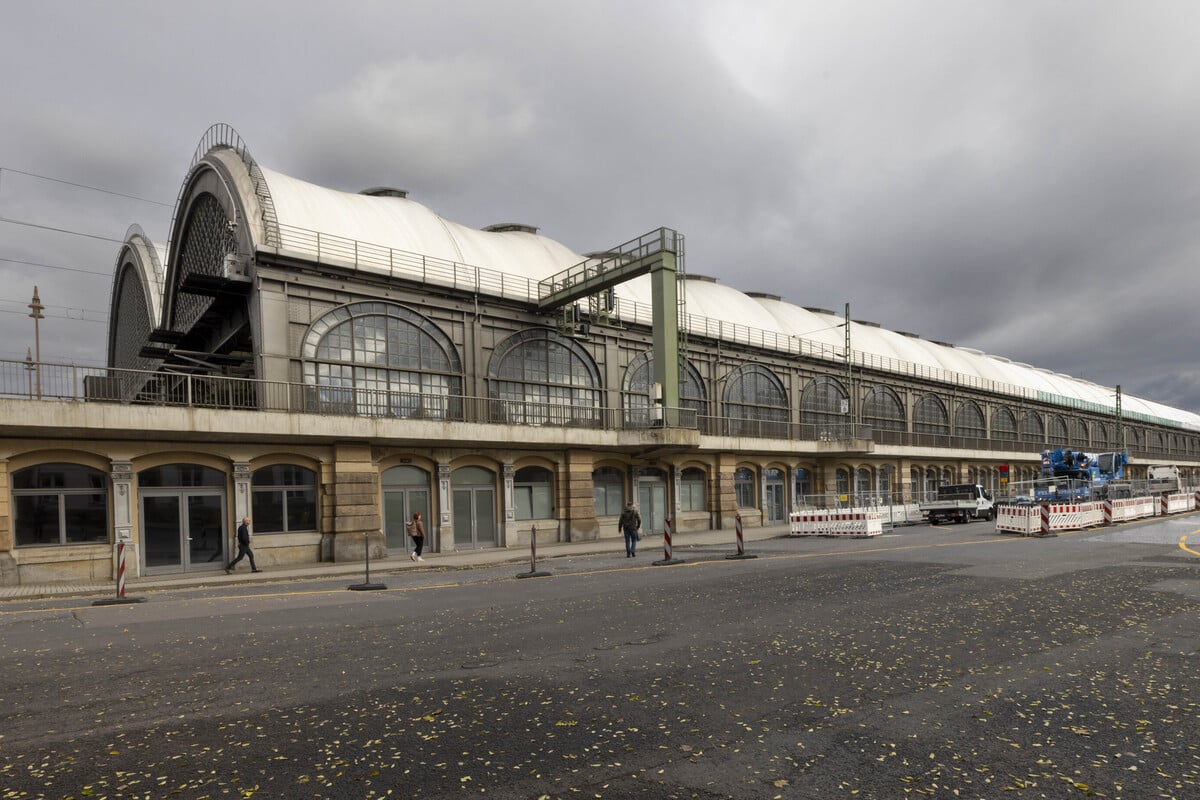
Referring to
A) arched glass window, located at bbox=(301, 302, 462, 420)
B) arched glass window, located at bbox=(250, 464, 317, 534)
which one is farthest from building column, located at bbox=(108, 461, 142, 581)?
arched glass window, located at bbox=(301, 302, 462, 420)

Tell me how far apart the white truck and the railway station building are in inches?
112

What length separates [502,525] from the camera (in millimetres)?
27703

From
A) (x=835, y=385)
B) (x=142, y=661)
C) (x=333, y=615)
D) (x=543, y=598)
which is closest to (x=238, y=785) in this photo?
(x=142, y=661)

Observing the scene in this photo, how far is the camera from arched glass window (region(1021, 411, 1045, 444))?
2773 inches

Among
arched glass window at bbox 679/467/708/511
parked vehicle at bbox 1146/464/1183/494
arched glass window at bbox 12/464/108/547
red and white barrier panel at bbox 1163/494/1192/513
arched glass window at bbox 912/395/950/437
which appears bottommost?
red and white barrier panel at bbox 1163/494/1192/513

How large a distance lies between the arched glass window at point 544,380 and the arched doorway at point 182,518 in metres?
10.7

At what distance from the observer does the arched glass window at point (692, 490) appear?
35.3m

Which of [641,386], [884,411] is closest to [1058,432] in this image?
[884,411]

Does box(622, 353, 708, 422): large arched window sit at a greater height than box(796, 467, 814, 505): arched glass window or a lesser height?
greater

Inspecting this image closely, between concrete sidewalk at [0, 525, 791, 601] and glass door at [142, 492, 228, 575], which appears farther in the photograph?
glass door at [142, 492, 228, 575]

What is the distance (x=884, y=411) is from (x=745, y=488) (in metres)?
19.0

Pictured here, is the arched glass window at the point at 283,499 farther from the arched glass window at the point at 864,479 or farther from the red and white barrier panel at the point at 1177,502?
the red and white barrier panel at the point at 1177,502

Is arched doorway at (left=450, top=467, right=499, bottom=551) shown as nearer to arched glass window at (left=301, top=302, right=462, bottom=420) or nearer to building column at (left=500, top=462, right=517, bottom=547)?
building column at (left=500, top=462, right=517, bottom=547)

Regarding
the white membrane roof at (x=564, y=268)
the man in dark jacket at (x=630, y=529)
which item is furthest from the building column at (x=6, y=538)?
the man in dark jacket at (x=630, y=529)
